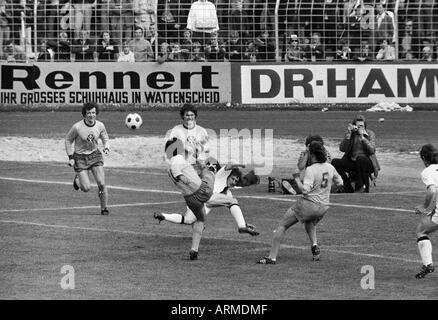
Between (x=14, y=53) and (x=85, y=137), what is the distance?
14.2m

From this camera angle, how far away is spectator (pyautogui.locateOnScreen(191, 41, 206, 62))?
35031mm

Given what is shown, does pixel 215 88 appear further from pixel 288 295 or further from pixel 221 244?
pixel 288 295

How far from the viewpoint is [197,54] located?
35062mm

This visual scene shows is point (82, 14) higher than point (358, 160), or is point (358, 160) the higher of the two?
point (82, 14)

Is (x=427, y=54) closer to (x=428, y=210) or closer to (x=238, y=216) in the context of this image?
(x=238, y=216)

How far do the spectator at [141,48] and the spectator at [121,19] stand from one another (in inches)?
11.0

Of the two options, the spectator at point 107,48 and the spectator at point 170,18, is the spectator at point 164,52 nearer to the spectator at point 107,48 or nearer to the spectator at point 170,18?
the spectator at point 170,18

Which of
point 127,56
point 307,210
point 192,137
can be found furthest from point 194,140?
point 127,56

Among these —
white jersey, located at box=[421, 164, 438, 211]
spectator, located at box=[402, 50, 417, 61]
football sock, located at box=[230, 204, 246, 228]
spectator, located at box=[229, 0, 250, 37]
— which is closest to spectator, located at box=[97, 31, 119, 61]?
spectator, located at box=[229, 0, 250, 37]

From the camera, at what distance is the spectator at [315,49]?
35344mm

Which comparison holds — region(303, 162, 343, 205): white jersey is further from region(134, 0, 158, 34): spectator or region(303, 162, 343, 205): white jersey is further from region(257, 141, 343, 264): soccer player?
region(134, 0, 158, 34): spectator

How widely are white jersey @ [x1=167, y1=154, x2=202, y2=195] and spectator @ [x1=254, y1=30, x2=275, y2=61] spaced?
19350 millimetres
